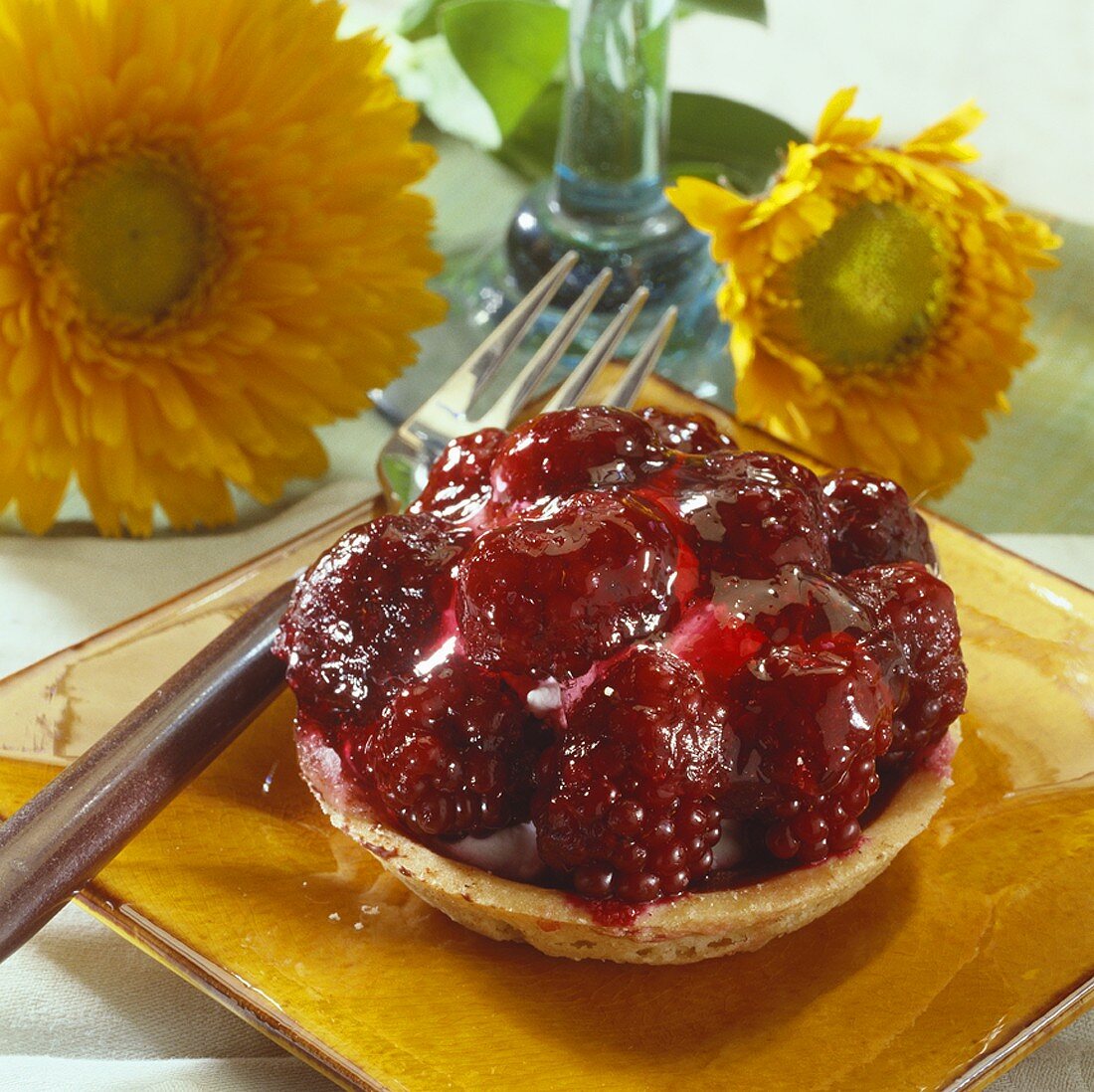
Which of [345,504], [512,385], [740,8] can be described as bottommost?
[345,504]

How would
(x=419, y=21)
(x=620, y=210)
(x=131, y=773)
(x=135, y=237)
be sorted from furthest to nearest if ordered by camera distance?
1. (x=419, y=21)
2. (x=620, y=210)
3. (x=135, y=237)
4. (x=131, y=773)

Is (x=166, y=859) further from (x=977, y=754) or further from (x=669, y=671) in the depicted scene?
(x=977, y=754)

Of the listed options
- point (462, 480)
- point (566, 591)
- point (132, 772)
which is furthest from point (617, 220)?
point (132, 772)

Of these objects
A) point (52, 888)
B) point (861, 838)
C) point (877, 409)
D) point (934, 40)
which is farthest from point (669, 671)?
point (934, 40)

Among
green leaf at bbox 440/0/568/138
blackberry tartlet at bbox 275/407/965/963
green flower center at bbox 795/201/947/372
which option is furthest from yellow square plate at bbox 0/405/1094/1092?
green leaf at bbox 440/0/568/138

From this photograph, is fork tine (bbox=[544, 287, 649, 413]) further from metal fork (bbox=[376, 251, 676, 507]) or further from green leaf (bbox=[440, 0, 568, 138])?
green leaf (bbox=[440, 0, 568, 138])

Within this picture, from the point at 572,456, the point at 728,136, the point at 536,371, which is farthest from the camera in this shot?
the point at 728,136

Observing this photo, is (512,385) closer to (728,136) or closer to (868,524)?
(868,524)
